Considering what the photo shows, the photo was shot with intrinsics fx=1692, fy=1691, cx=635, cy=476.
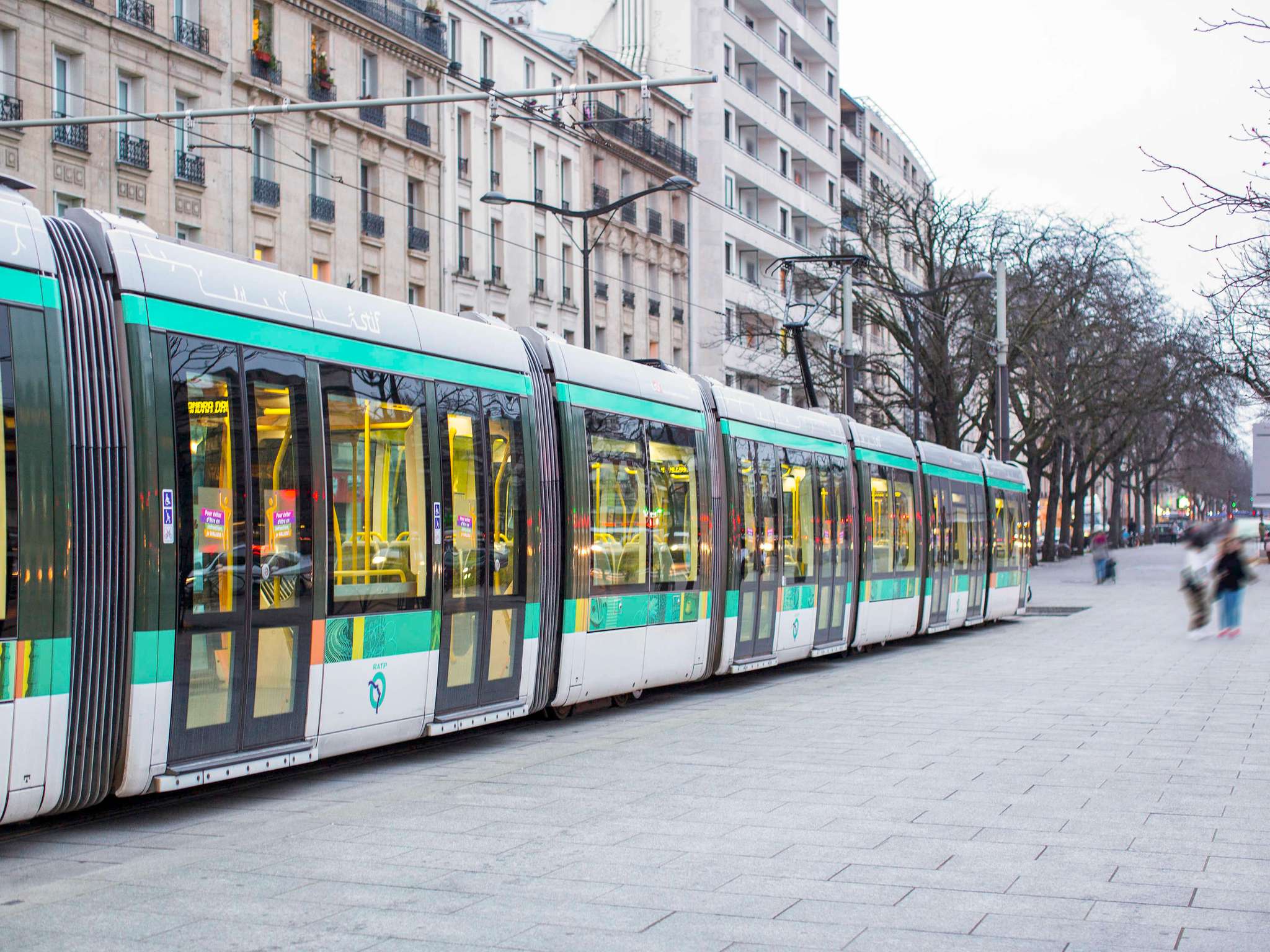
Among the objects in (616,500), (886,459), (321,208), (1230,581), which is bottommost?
(1230,581)

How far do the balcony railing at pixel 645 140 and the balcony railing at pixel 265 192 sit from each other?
16.4m

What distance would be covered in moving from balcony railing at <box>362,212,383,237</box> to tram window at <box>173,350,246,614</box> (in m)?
35.0

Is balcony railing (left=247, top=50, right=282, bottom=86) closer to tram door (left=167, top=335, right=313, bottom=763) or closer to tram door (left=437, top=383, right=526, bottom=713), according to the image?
tram door (left=437, top=383, right=526, bottom=713)

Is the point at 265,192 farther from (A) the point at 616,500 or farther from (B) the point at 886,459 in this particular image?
(A) the point at 616,500

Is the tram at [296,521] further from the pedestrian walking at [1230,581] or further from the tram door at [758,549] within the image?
the pedestrian walking at [1230,581]

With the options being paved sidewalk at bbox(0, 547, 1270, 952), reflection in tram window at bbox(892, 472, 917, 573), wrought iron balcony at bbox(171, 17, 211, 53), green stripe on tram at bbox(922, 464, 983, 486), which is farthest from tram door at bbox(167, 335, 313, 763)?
wrought iron balcony at bbox(171, 17, 211, 53)

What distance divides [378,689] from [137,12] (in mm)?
29204

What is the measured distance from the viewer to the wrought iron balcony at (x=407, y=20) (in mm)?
43844

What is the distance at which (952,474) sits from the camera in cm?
2766

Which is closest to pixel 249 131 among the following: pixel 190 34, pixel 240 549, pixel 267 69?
pixel 267 69

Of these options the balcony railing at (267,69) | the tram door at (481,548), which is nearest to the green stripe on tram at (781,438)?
the tram door at (481,548)

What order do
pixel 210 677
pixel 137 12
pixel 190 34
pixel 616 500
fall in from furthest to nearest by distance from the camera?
pixel 190 34 → pixel 137 12 → pixel 616 500 → pixel 210 677

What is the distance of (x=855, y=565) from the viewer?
21422 mm

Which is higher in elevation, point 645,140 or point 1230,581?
point 645,140
